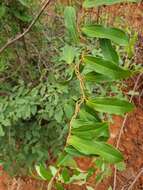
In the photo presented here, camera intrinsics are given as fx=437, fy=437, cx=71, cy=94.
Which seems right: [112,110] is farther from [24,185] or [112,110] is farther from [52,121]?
[24,185]

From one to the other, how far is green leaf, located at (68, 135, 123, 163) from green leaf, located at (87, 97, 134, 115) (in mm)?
58

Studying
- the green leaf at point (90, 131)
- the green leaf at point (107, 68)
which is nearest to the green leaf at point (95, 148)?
the green leaf at point (90, 131)

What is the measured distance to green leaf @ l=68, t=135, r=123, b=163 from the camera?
2.25ft

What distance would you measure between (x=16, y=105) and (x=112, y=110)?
1.16m

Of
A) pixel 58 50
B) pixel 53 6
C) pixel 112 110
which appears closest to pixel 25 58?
pixel 58 50

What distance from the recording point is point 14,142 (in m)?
2.03

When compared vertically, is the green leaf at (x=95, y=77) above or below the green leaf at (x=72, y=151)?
above

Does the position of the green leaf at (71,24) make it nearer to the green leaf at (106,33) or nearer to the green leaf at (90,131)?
the green leaf at (106,33)

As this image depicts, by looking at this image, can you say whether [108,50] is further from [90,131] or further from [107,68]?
[90,131]

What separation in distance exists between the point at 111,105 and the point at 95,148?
0.26 feet

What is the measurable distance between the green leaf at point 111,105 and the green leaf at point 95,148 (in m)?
0.06

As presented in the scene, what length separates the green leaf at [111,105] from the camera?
720 mm

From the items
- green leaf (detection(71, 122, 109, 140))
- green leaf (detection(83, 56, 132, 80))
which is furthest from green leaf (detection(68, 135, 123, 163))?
green leaf (detection(83, 56, 132, 80))

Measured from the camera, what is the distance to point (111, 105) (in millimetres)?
724
